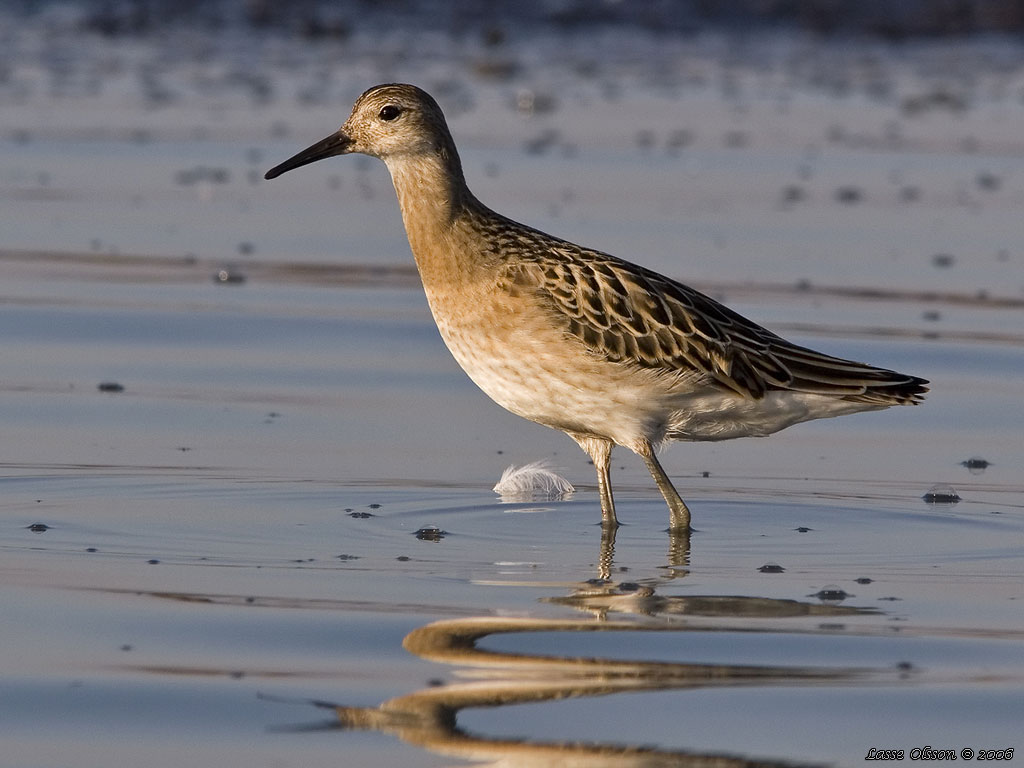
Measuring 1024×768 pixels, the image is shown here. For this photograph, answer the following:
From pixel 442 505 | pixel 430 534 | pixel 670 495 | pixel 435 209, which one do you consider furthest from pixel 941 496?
pixel 435 209

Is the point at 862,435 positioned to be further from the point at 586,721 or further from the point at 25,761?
the point at 25,761

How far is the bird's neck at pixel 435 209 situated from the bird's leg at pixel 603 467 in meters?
0.95

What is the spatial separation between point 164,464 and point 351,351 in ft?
8.34

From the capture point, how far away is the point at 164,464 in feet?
29.3

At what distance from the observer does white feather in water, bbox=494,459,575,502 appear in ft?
28.5

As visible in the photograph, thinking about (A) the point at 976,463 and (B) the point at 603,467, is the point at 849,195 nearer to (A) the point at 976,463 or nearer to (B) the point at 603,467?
(A) the point at 976,463

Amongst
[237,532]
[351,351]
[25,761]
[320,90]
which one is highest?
[320,90]

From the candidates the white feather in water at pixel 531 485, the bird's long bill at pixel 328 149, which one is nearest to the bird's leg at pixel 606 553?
the white feather in water at pixel 531 485

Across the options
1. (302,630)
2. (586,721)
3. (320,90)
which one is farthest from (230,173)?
(586,721)

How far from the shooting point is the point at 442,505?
8.45m

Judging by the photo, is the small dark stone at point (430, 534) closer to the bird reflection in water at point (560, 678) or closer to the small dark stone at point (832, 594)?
the bird reflection in water at point (560, 678)

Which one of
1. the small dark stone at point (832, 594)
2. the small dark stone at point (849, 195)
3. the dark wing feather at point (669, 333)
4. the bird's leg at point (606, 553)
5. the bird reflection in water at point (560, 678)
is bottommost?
the bird reflection in water at point (560, 678)

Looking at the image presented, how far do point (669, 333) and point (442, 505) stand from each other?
4.28 feet

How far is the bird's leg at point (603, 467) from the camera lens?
26.8 ft
